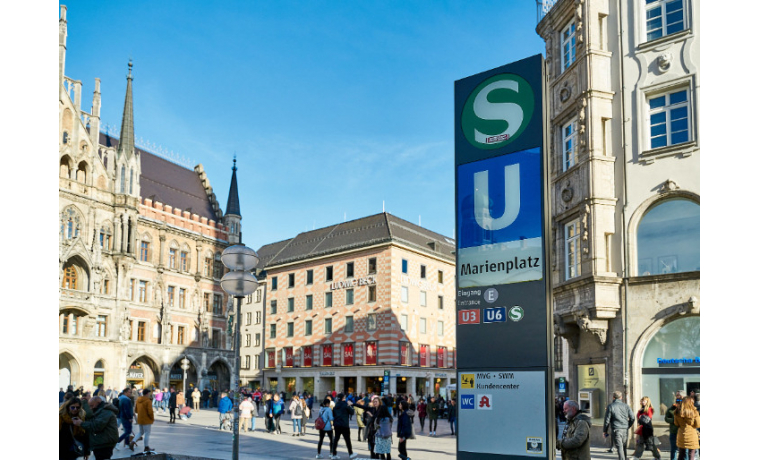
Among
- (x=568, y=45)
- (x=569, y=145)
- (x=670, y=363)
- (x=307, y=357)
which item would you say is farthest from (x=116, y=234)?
(x=670, y=363)

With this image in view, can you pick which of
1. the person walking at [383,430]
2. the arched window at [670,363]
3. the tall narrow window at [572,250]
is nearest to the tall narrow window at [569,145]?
the tall narrow window at [572,250]

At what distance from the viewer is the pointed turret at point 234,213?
63312 millimetres

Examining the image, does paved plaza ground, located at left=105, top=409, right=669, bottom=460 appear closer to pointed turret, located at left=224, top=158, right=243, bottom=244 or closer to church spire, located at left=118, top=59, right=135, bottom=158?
church spire, located at left=118, top=59, right=135, bottom=158

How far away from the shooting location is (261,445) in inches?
884

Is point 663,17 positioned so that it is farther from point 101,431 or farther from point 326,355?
point 326,355

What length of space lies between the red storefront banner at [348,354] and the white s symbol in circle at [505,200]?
162 feet

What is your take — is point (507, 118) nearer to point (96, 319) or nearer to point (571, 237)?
point (571, 237)

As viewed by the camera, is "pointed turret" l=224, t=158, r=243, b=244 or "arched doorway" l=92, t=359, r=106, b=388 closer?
"arched doorway" l=92, t=359, r=106, b=388

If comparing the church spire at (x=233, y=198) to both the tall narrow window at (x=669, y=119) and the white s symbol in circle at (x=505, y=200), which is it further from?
the white s symbol in circle at (x=505, y=200)

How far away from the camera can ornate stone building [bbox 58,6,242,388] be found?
47.7m

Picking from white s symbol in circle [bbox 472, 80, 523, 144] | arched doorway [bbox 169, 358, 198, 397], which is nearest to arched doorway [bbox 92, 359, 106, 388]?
arched doorway [bbox 169, 358, 198, 397]

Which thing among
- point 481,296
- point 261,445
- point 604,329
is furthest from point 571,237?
point 481,296

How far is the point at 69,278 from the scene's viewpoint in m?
47.5
